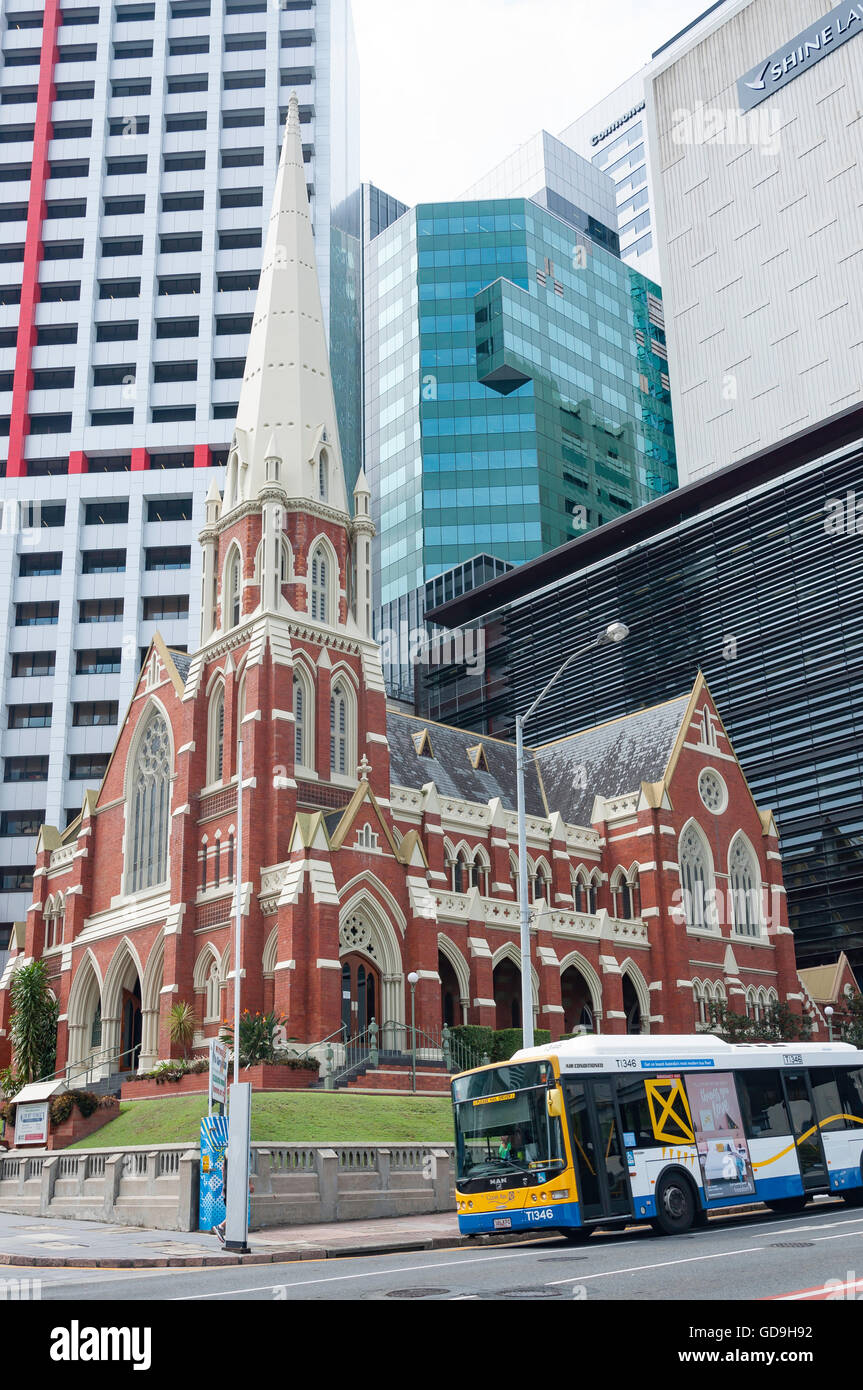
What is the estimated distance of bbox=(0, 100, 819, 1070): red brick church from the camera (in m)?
41.5

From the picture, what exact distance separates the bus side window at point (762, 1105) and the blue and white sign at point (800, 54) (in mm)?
76953

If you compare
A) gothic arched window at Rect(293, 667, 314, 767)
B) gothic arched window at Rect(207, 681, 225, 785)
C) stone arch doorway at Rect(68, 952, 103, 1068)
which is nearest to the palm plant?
stone arch doorway at Rect(68, 952, 103, 1068)

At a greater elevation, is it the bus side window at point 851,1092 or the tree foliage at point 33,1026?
the tree foliage at point 33,1026

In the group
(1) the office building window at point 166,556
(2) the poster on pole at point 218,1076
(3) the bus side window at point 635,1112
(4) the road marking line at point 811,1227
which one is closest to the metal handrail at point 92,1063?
(2) the poster on pole at point 218,1076

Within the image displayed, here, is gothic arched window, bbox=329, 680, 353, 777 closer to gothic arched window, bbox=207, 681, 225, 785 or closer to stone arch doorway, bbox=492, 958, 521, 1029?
gothic arched window, bbox=207, 681, 225, 785

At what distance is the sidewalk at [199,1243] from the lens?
19.6 metres

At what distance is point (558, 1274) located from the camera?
1466cm

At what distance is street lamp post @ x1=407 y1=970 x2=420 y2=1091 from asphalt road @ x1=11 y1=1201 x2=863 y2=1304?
16733 millimetres

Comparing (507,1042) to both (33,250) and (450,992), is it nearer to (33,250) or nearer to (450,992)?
(450,992)

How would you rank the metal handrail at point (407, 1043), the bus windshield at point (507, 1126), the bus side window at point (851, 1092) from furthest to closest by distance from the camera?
the metal handrail at point (407, 1043), the bus side window at point (851, 1092), the bus windshield at point (507, 1126)

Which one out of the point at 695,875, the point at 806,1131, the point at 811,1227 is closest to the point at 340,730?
the point at 695,875

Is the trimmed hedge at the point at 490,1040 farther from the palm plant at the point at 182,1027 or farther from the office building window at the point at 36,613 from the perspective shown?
the office building window at the point at 36,613
